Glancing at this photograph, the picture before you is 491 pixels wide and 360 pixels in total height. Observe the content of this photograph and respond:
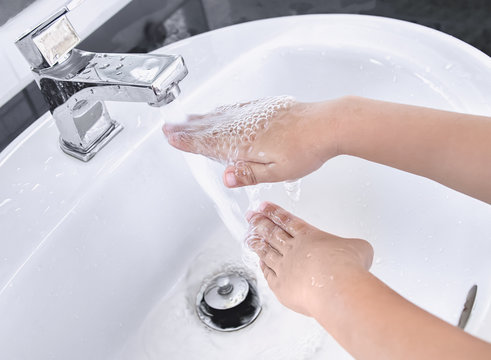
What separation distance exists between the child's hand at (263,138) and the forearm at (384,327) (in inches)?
6.3

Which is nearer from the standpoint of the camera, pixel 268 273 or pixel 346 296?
pixel 346 296

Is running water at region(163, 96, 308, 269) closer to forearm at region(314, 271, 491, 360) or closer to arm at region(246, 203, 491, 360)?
arm at region(246, 203, 491, 360)

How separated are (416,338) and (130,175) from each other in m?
0.37

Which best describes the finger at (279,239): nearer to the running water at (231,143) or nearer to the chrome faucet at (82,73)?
A: the running water at (231,143)

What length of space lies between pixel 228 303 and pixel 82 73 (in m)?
0.32

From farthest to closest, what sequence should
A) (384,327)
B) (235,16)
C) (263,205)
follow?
(235,16) < (263,205) < (384,327)

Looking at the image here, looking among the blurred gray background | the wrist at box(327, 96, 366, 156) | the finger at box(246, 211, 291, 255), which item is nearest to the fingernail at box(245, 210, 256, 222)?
the finger at box(246, 211, 291, 255)

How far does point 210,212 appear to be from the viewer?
0.80 meters

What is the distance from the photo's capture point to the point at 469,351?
1.51 ft

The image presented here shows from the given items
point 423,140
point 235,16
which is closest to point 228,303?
point 423,140

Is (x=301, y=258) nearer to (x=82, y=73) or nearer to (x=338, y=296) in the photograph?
(x=338, y=296)

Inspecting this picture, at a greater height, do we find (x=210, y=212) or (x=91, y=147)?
(x=91, y=147)

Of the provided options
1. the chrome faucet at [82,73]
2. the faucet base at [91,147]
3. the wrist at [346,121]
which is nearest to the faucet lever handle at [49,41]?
the chrome faucet at [82,73]

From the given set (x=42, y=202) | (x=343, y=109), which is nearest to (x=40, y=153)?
(x=42, y=202)
